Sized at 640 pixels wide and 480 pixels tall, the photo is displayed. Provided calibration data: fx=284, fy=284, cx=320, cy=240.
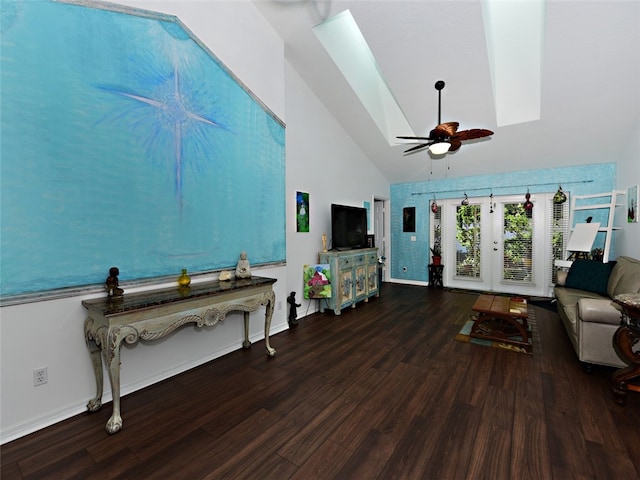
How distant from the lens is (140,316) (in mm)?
1943

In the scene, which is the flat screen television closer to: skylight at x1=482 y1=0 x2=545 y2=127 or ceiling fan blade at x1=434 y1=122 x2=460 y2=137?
ceiling fan blade at x1=434 y1=122 x2=460 y2=137

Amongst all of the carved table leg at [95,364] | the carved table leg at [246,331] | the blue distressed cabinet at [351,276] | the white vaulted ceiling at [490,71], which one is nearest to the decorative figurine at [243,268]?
the carved table leg at [246,331]

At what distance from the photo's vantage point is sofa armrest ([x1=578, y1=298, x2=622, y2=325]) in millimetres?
2371

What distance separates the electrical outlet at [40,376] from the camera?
1.84 meters

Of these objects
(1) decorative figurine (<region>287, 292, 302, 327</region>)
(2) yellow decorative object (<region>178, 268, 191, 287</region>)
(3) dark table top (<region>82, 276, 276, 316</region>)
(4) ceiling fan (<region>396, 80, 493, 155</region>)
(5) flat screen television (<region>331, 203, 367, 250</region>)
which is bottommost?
(1) decorative figurine (<region>287, 292, 302, 327</region>)

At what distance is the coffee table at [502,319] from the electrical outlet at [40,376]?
152 inches

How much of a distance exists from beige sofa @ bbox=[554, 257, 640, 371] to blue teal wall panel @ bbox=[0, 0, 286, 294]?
3.35m

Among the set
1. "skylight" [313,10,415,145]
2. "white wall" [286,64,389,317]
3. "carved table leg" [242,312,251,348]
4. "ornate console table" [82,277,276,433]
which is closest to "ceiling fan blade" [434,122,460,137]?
"skylight" [313,10,415,145]

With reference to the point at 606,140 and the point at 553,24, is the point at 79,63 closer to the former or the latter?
the point at 553,24

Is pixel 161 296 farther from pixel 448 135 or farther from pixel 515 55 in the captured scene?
pixel 515 55

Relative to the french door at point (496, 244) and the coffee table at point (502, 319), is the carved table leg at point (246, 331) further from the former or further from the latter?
the french door at point (496, 244)

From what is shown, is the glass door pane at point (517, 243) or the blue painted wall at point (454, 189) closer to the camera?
the blue painted wall at point (454, 189)

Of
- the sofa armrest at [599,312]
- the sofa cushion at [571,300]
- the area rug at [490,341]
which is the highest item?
the sofa armrest at [599,312]

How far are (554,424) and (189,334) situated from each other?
9.55 feet
